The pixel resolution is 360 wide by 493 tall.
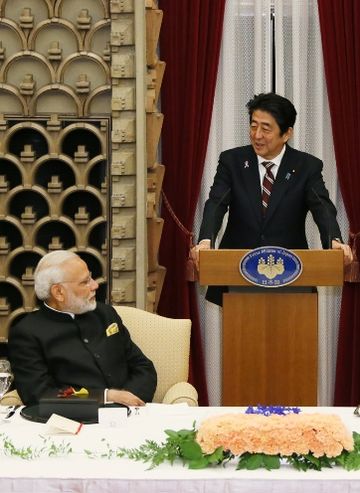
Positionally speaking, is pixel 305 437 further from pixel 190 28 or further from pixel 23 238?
pixel 190 28

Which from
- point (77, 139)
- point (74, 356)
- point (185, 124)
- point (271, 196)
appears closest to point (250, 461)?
point (74, 356)

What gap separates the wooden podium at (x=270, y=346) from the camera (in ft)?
14.5

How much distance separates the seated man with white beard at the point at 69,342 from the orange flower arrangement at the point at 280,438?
4.07ft

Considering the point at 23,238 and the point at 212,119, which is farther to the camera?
the point at 212,119

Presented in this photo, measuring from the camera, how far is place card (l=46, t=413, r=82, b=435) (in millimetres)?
2867


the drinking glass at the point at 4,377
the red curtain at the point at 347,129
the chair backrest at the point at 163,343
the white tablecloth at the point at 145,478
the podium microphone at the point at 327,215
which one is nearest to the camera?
the white tablecloth at the point at 145,478

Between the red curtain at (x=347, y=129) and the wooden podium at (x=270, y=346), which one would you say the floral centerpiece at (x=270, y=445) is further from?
the red curtain at (x=347, y=129)

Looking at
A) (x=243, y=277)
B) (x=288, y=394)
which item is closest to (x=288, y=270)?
(x=243, y=277)

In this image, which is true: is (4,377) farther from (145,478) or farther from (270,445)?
(270,445)

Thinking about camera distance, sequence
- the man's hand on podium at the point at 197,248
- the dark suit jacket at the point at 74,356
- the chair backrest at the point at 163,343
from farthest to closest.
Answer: the man's hand on podium at the point at 197,248 → the chair backrest at the point at 163,343 → the dark suit jacket at the point at 74,356

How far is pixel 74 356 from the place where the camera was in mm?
3848

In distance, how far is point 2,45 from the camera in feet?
17.8

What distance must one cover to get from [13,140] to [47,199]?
38 centimetres

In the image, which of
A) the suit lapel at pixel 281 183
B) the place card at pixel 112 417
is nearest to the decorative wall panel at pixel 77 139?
the suit lapel at pixel 281 183
